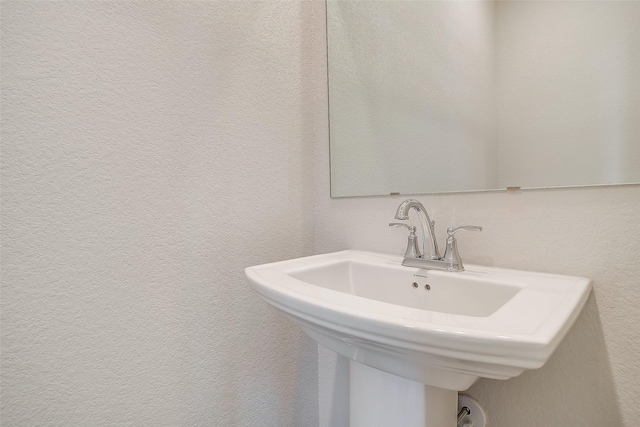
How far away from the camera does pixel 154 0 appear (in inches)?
30.3

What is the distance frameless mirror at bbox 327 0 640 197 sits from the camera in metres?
0.65

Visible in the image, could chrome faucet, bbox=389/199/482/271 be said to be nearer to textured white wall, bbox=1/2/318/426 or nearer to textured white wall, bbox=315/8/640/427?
textured white wall, bbox=315/8/640/427

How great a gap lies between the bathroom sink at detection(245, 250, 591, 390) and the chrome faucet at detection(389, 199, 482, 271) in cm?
3

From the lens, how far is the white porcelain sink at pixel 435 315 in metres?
0.36

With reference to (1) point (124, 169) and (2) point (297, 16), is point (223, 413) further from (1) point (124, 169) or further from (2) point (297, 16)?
(2) point (297, 16)

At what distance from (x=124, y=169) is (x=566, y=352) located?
1.02 meters

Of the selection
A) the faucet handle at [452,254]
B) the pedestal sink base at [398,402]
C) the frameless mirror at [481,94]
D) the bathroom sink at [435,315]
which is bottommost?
the pedestal sink base at [398,402]

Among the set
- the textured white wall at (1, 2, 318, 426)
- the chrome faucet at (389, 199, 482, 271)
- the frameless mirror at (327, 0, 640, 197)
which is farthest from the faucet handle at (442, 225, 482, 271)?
the textured white wall at (1, 2, 318, 426)

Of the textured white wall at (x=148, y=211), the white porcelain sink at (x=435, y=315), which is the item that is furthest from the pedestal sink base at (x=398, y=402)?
the textured white wall at (x=148, y=211)

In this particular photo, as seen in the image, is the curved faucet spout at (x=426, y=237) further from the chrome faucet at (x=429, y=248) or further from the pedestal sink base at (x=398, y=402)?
the pedestal sink base at (x=398, y=402)

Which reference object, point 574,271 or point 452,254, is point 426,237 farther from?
point 574,271

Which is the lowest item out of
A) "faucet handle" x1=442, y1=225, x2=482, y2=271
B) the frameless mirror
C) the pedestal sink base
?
the pedestal sink base

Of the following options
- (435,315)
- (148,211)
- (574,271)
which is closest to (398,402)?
(435,315)

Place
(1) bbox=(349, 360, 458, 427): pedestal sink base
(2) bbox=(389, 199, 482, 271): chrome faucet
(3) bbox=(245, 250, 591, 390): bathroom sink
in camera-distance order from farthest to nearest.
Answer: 1. (2) bbox=(389, 199, 482, 271): chrome faucet
2. (1) bbox=(349, 360, 458, 427): pedestal sink base
3. (3) bbox=(245, 250, 591, 390): bathroom sink
